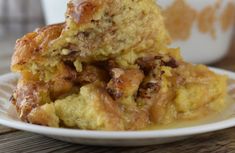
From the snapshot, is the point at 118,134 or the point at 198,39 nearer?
the point at 118,134

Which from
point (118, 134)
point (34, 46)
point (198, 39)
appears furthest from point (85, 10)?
point (198, 39)

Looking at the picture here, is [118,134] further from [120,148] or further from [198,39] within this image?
[198,39]

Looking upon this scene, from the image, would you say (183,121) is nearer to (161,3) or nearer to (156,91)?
(156,91)

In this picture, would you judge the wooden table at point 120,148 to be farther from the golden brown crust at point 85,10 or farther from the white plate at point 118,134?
the golden brown crust at point 85,10

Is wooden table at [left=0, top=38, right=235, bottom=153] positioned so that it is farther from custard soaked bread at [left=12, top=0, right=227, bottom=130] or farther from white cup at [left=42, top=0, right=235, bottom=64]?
white cup at [left=42, top=0, right=235, bottom=64]

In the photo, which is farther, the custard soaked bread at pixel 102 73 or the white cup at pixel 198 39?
the white cup at pixel 198 39

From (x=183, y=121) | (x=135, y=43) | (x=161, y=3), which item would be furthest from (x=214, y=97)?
(x=161, y=3)

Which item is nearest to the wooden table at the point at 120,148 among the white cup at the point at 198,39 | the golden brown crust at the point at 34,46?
the golden brown crust at the point at 34,46

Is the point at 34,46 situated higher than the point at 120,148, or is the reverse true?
the point at 34,46
